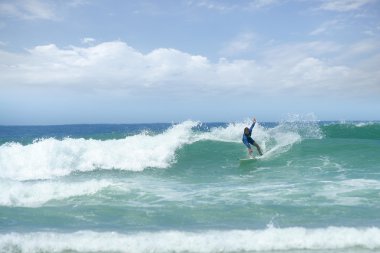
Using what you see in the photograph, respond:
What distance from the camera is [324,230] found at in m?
7.09

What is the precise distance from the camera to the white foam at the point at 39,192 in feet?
33.4

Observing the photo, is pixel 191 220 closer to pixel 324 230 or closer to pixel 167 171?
pixel 324 230

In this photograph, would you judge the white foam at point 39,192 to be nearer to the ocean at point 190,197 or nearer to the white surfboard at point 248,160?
the ocean at point 190,197

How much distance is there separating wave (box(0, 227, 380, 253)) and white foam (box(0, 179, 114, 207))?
3.33m

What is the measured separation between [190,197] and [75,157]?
878 cm

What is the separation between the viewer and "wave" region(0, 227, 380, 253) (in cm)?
658

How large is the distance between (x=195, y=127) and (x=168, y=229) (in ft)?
55.4

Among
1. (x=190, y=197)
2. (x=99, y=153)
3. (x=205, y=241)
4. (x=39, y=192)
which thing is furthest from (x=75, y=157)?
(x=205, y=241)

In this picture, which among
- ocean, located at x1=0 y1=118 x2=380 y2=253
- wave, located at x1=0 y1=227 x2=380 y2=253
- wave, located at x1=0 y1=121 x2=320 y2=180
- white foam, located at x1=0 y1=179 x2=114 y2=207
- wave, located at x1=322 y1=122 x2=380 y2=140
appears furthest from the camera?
wave, located at x1=322 y1=122 x2=380 y2=140

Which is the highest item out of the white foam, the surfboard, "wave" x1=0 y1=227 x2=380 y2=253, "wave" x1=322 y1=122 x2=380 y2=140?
"wave" x1=322 y1=122 x2=380 y2=140

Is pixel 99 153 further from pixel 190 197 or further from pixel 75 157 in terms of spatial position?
pixel 190 197

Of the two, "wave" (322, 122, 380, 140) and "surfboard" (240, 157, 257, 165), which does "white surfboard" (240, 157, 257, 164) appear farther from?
"wave" (322, 122, 380, 140)

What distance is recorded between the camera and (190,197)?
10633 mm

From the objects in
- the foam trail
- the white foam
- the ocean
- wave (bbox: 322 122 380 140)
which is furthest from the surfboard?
wave (bbox: 322 122 380 140)
